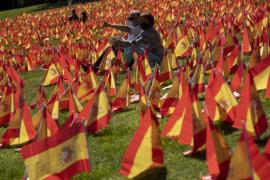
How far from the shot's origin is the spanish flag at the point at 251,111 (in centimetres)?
538

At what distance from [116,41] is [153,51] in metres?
1.00

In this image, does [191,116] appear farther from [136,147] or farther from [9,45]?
[9,45]

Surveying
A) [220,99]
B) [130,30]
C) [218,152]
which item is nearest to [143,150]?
[218,152]

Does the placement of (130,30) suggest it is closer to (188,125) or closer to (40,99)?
(40,99)

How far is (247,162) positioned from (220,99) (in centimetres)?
212

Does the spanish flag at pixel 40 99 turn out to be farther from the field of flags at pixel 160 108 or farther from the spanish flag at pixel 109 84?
the spanish flag at pixel 109 84

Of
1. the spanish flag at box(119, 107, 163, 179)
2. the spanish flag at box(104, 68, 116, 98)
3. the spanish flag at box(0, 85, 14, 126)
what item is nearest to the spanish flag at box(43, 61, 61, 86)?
the spanish flag at box(0, 85, 14, 126)

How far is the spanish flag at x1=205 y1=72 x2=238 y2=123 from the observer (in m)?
5.95

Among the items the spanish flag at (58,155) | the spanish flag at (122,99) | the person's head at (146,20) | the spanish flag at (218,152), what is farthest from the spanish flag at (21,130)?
the person's head at (146,20)

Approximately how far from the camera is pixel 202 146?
18.6ft

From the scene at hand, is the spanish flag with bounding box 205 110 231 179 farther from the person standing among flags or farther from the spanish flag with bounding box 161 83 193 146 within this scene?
the person standing among flags

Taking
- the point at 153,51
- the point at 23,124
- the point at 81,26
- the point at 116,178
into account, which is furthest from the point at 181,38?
the point at 81,26

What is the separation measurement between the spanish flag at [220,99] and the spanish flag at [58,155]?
5.12 ft

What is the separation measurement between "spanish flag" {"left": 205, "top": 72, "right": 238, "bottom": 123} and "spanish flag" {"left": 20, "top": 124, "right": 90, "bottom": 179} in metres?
1.56
